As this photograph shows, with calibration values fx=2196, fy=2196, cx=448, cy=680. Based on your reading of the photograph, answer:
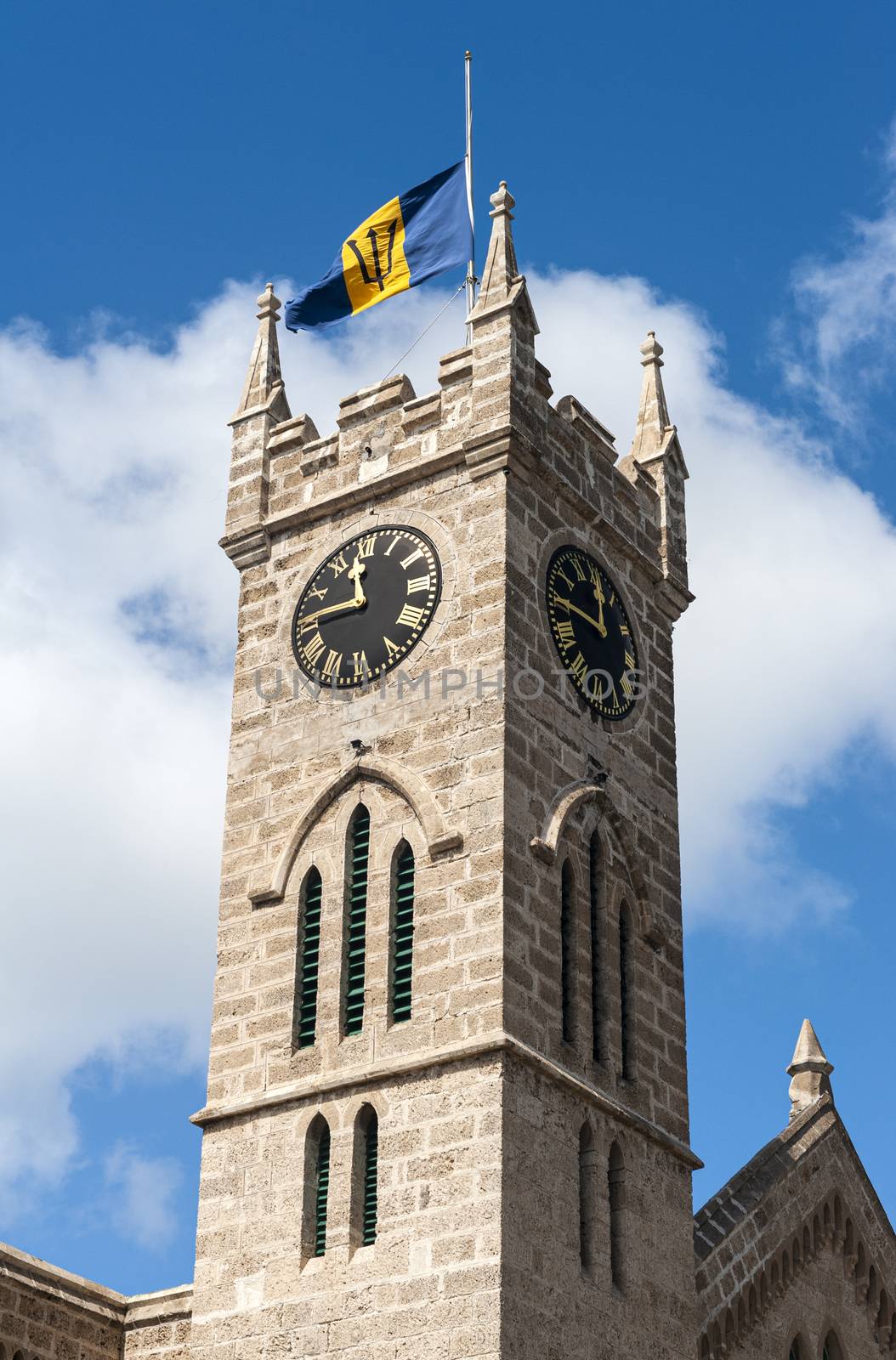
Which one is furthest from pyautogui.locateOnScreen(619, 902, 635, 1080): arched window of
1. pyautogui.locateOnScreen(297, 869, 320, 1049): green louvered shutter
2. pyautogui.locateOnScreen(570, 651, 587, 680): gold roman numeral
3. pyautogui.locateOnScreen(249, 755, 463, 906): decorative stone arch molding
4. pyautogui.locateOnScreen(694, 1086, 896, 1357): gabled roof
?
pyautogui.locateOnScreen(297, 869, 320, 1049): green louvered shutter

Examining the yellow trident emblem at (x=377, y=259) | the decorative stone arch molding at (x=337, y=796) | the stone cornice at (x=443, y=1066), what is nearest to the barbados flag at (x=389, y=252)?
the yellow trident emblem at (x=377, y=259)

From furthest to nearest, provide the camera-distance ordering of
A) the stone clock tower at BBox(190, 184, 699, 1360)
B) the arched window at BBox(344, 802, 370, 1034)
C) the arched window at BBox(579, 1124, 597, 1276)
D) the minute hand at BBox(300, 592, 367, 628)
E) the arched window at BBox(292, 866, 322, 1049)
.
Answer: the minute hand at BBox(300, 592, 367, 628) < the arched window at BBox(292, 866, 322, 1049) < the arched window at BBox(344, 802, 370, 1034) < the arched window at BBox(579, 1124, 597, 1276) < the stone clock tower at BBox(190, 184, 699, 1360)

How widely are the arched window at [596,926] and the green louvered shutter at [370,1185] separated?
3346mm

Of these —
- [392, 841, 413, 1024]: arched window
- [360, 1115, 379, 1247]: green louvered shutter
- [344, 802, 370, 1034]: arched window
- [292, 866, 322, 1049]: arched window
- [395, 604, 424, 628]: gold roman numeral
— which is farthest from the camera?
[395, 604, 424, 628]: gold roman numeral

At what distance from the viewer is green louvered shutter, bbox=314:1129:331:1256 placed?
2802 cm

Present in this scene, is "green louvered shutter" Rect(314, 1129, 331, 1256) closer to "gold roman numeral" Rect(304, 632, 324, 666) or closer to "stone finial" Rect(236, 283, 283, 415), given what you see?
"gold roman numeral" Rect(304, 632, 324, 666)

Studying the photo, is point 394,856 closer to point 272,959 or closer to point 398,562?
point 272,959

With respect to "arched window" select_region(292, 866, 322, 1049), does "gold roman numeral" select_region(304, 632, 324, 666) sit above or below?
above

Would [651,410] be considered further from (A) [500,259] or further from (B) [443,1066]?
(B) [443,1066]

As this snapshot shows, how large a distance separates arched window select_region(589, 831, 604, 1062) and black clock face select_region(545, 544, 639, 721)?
2.30m

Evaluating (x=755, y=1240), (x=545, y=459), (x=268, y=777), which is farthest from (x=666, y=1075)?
(x=545, y=459)

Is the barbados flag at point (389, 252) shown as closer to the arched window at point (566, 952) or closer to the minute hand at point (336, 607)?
the minute hand at point (336, 607)

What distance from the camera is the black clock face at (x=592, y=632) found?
32.1m

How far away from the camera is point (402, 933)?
1160 inches
